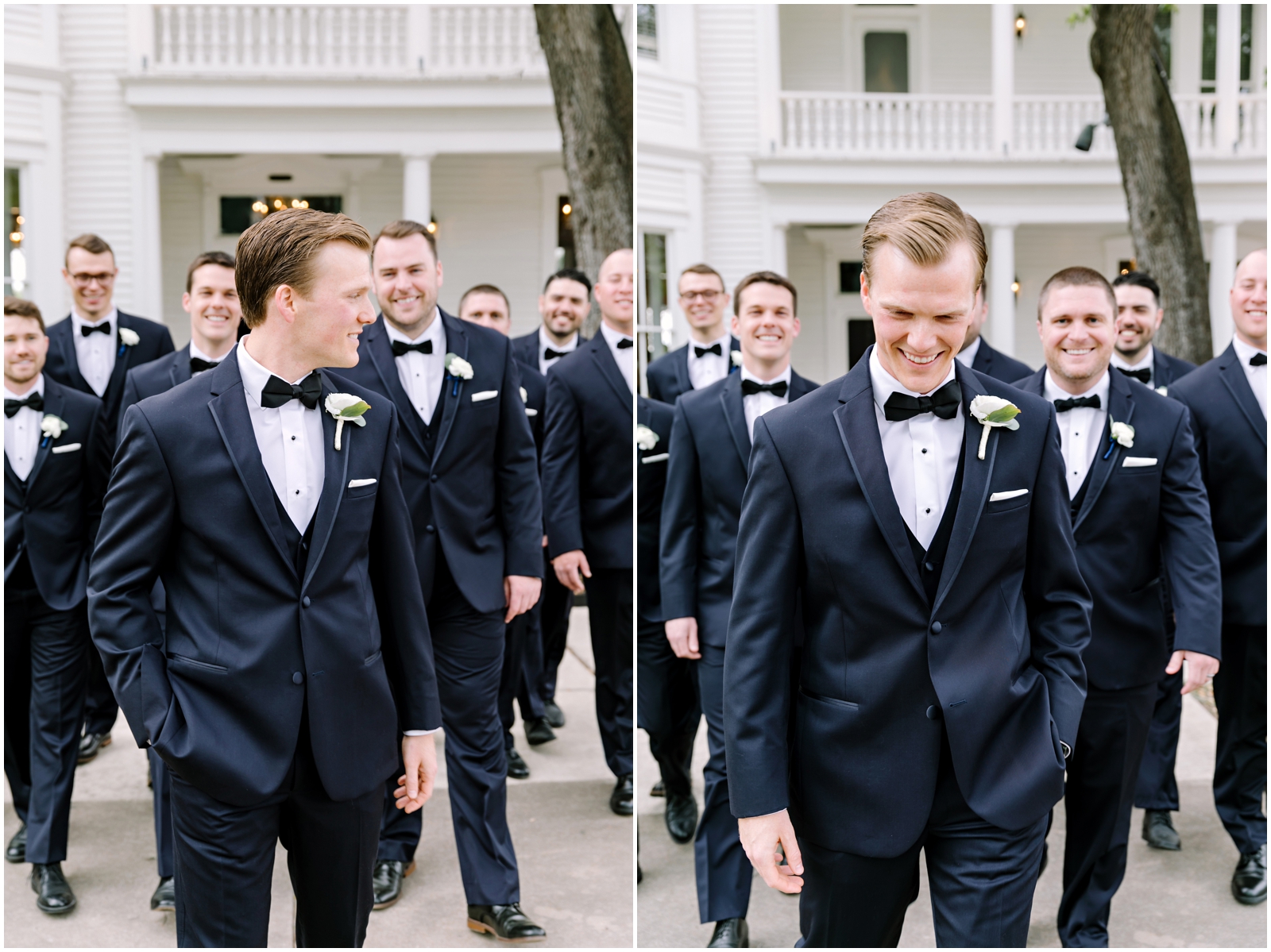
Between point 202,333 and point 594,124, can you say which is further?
point 594,124

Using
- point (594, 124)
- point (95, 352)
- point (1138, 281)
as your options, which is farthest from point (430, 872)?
point (594, 124)

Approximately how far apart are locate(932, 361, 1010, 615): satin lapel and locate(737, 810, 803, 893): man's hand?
1.79 feet

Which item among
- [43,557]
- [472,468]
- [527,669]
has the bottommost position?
[527,669]

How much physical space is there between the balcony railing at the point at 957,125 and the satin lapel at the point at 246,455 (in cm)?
366

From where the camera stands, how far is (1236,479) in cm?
469

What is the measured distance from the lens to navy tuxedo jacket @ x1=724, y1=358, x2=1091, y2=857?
8.26ft

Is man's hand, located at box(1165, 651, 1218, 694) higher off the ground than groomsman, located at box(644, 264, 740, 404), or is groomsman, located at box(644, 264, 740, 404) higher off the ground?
groomsman, located at box(644, 264, 740, 404)

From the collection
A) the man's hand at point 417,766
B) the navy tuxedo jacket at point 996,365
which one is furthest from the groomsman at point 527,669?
the man's hand at point 417,766

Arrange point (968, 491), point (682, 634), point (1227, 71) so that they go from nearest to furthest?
1. point (968, 491)
2. point (682, 634)
3. point (1227, 71)

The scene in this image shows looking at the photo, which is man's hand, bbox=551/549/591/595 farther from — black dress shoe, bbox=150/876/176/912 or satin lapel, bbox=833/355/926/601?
satin lapel, bbox=833/355/926/601

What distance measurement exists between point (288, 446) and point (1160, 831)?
13.2 feet

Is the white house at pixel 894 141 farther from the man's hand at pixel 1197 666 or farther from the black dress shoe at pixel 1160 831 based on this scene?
the black dress shoe at pixel 1160 831

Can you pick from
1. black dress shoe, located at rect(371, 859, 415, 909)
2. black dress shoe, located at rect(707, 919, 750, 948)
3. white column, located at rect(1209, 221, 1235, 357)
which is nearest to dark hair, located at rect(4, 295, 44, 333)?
black dress shoe, located at rect(371, 859, 415, 909)

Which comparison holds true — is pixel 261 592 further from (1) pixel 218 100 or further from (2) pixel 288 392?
(1) pixel 218 100
